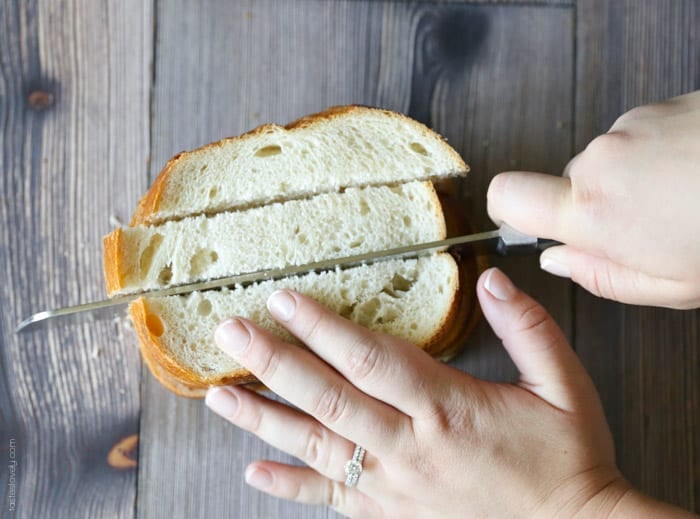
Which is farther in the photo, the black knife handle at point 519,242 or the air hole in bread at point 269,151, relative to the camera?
the air hole in bread at point 269,151

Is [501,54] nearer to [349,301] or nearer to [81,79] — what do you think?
[349,301]

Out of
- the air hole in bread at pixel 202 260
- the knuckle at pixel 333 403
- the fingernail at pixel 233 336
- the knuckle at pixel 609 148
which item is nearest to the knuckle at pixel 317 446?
the knuckle at pixel 333 403

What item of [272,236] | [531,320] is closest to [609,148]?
[531,320]

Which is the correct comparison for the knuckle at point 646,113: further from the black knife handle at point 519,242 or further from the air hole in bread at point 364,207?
the air hole in bread at point 364,207

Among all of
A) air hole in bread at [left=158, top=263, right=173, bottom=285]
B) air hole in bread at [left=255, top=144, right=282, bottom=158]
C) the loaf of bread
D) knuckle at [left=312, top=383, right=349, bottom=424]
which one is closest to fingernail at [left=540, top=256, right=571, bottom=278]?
the loaf of bread

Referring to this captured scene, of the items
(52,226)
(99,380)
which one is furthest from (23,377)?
(52,226)
